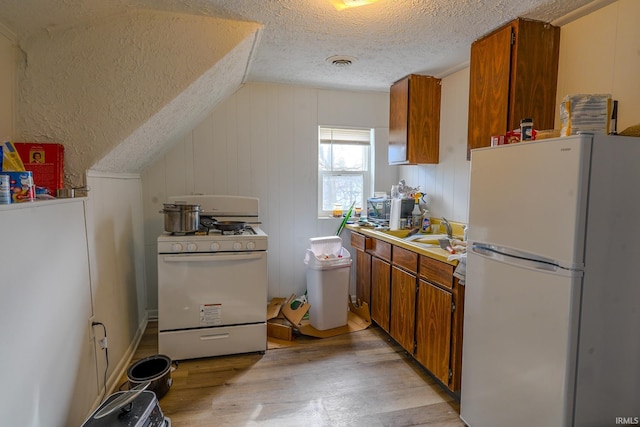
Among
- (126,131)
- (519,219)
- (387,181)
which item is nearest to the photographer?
(519,219)

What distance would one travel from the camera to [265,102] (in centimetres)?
334

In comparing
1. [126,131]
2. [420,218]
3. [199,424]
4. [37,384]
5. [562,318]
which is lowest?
[199,424]

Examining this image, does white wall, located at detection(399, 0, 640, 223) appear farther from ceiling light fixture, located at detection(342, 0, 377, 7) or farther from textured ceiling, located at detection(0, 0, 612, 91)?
ceiling light fixture, located at detection(342, 0, 377, 7)

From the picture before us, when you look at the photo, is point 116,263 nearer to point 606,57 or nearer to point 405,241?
point 405,241

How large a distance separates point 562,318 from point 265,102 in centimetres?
294

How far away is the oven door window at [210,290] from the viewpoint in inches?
95.7

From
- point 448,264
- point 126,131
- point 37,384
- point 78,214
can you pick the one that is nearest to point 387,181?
point 448,264

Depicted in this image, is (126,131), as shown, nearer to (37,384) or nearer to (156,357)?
(37,384)

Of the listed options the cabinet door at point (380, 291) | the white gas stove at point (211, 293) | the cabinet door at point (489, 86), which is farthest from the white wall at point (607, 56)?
the white gas stove at point (211, 293)

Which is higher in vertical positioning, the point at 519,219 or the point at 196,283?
the point at 519,219

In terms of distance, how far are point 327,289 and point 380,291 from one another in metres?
0.47

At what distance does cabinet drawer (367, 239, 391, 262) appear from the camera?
9.05 ft

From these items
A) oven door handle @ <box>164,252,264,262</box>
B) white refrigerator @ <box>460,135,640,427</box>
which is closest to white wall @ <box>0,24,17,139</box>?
oven door handle @ <box>164,252,264,262</box>

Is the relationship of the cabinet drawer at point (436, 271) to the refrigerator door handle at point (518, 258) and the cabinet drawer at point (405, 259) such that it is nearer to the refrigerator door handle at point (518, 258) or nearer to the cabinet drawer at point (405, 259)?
the cabinet drawer at point (405, 259)
